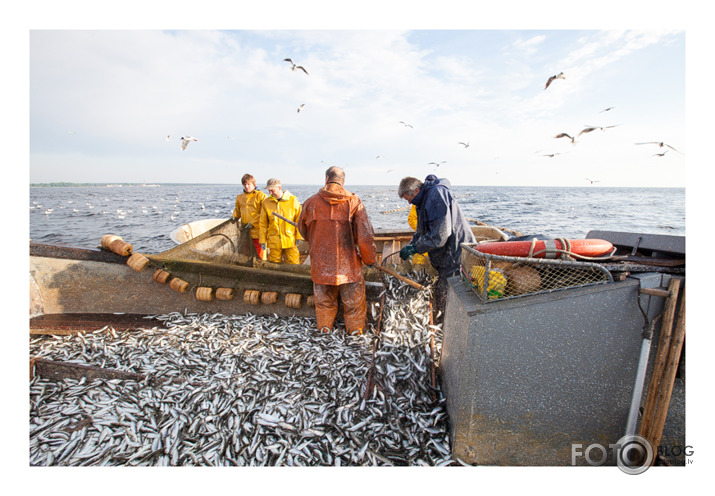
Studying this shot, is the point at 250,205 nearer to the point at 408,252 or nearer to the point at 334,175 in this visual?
the point at 334,175

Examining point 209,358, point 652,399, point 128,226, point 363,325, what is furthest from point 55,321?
point 128,226

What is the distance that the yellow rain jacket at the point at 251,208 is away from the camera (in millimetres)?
8124

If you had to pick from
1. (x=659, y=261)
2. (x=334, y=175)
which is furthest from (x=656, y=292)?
(x=334, y=175)

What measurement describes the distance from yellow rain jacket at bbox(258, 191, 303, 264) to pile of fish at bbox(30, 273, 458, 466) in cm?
294

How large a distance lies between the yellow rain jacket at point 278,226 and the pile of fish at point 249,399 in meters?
2.94

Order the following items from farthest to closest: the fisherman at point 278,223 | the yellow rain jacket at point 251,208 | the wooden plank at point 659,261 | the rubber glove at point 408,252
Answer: the yellow rain jacket at point 251,208
the fisherman at point 278,223
the rubber glove at point 408,252
the wooden plank at point 659,261

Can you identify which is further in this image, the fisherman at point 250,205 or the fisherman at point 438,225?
the fisherman at point 250,205

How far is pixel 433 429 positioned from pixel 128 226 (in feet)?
104

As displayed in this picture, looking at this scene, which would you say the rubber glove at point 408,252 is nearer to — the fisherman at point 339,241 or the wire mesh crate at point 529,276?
the fisherman at point 339,241

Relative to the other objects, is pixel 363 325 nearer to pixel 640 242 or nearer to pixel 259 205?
pixel 640 242

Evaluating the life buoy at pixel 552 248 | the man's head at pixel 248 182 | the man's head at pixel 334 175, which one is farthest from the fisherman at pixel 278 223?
the life buoy at pixel 552 248

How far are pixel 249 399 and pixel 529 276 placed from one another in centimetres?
336

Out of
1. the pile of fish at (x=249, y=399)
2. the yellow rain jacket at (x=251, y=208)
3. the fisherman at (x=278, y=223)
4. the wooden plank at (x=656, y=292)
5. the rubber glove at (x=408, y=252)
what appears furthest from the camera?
the yellow rain jacket at (x=251, y=208)

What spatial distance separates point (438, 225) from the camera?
470cm
